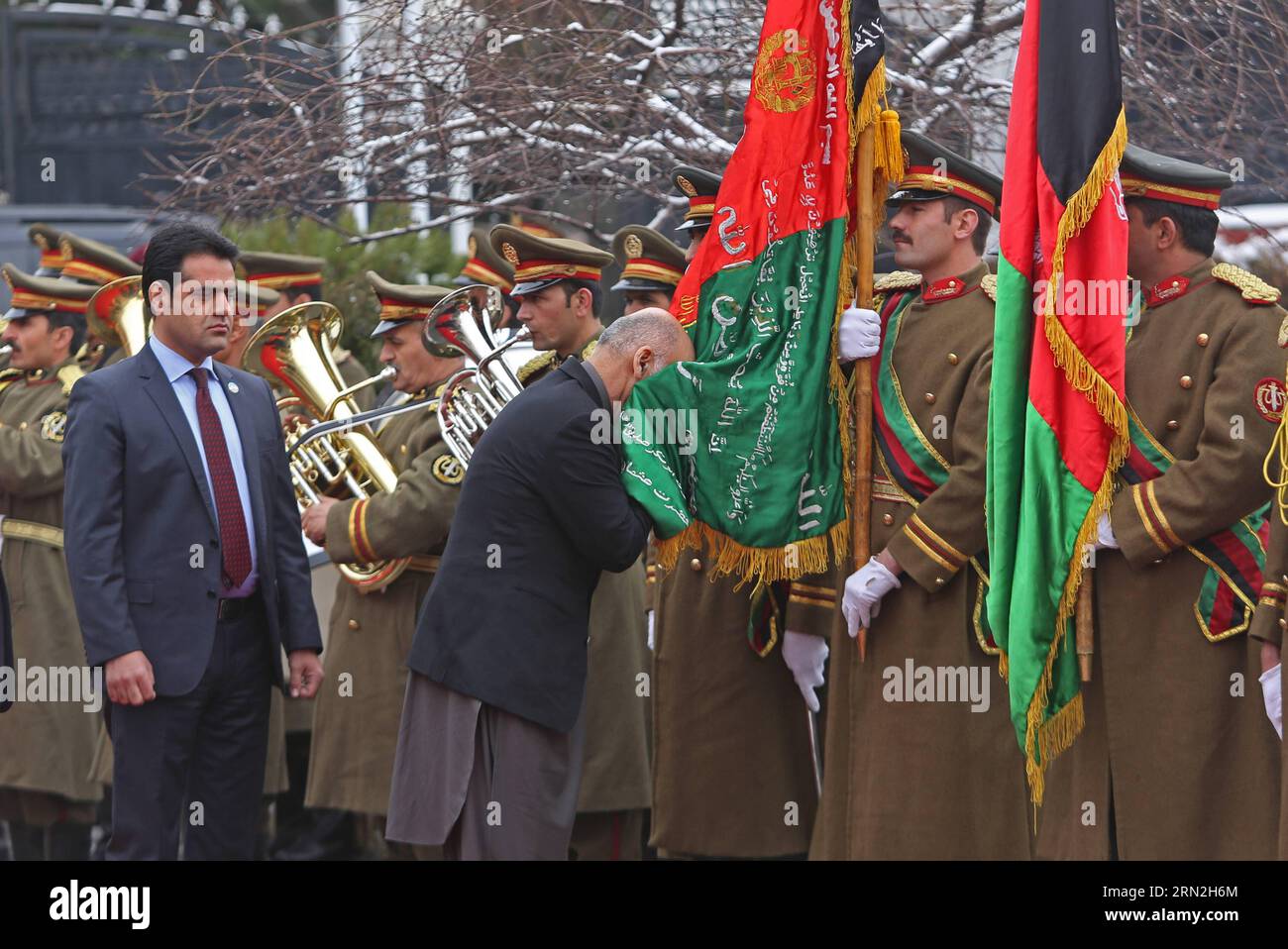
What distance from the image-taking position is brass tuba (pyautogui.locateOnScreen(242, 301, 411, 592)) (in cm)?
719

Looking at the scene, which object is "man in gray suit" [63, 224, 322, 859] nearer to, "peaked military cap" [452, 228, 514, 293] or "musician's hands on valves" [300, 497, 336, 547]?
"musician's hands on valves" [300, 497, 336, 547]

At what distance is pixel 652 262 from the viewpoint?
7090mm

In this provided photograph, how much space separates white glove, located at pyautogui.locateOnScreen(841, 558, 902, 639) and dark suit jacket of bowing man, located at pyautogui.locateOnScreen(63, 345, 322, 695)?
1.71 m

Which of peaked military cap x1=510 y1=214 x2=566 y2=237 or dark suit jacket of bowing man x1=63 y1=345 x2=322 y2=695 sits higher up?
peaked military cap x1=510 y1=214 x2=566 y2=237

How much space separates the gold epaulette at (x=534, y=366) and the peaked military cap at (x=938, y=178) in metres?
1.58

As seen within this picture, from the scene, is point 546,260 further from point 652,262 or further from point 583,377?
point 583,377

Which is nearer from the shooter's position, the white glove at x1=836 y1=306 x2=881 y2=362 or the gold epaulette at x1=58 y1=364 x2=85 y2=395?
the white glove at x1=836 y1=306 x2=881 y2=362

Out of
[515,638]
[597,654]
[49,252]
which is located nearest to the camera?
[515,638]

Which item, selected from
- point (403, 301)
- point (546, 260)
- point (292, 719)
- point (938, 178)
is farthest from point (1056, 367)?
Result: point (292, 719)

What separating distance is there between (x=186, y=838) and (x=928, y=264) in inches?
111

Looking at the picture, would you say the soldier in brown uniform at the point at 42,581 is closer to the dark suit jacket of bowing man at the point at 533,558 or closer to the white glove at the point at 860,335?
the dark suit jacket of bowing man at the point at 533,558

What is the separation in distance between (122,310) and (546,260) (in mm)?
2083

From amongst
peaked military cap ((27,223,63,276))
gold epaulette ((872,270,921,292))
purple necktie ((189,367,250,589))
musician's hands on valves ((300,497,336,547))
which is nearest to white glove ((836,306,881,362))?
gold epaulette ((872,270,921,292))

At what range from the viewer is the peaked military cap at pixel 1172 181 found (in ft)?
18.1
